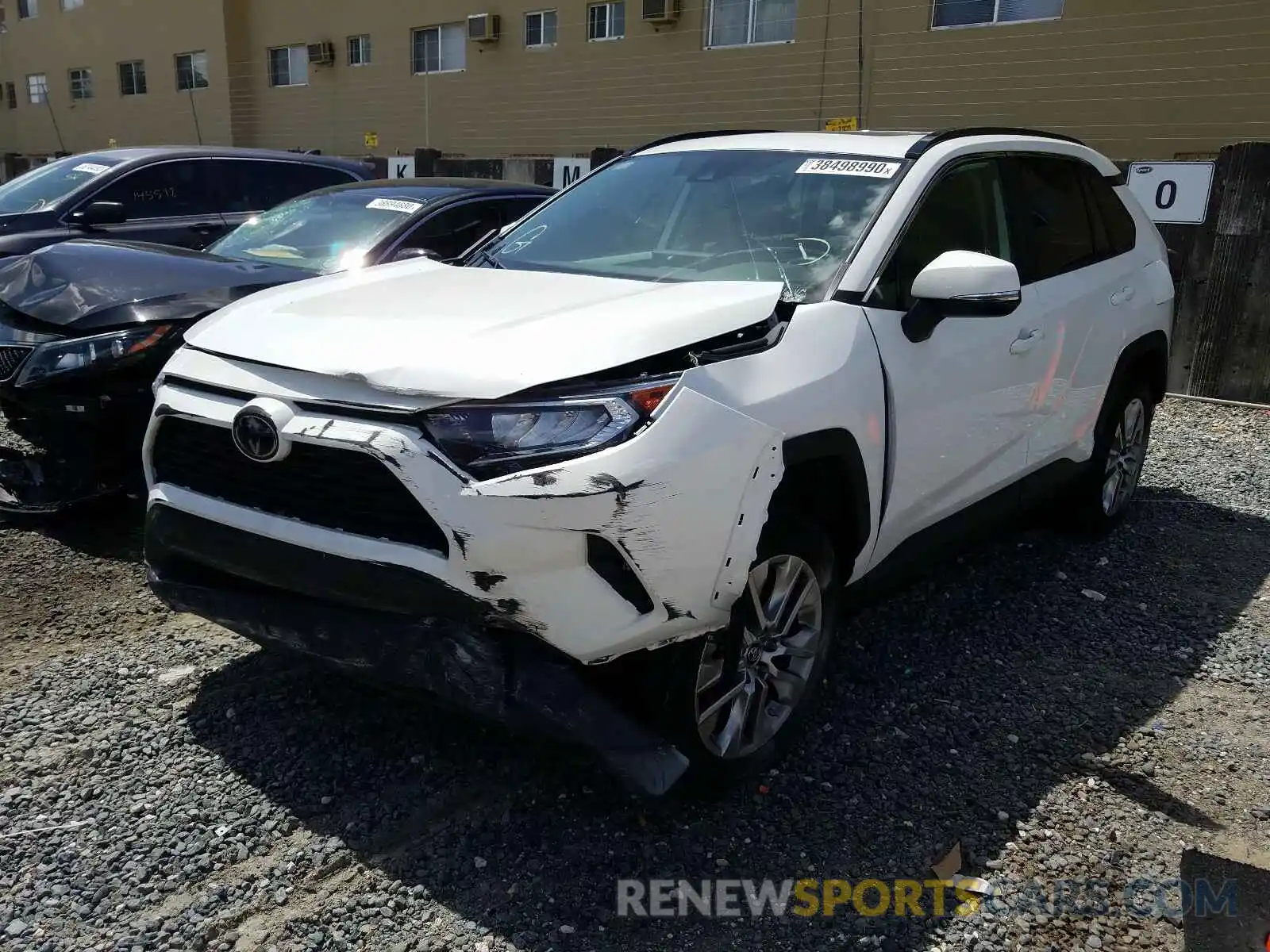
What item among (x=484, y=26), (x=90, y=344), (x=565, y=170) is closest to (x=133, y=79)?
(x=484, y=26)

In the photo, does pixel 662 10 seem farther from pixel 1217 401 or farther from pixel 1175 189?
pixel 1217 401

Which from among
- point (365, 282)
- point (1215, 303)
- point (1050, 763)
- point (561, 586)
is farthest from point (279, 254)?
point (1215, 303)

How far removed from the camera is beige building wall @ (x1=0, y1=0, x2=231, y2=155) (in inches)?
979

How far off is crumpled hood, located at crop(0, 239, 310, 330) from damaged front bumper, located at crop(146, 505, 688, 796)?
79.1 inches

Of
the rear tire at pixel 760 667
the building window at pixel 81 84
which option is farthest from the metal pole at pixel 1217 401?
the building window at pixel 81 84

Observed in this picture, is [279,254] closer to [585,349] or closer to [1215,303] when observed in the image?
[585,349]

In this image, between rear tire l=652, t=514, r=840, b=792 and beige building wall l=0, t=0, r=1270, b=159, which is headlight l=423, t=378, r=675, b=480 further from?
beige building wall l=0, t=0, r=1270, b=159

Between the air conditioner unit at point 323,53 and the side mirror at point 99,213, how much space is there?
53.1 feet

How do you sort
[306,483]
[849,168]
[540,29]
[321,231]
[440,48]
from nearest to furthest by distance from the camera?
1. [306,483]
2. [849,168]
3. [321,231]
4. [540,29]
5. [440,48]

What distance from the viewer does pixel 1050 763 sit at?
3238mm

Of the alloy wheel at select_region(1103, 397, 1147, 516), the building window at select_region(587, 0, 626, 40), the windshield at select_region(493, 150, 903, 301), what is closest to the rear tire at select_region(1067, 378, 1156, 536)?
the alloy wheel at select_region(1103, 397, 1147, 516)

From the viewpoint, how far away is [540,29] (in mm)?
17734

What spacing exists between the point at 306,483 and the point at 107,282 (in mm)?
2407

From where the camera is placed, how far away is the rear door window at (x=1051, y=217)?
4.08 metres
